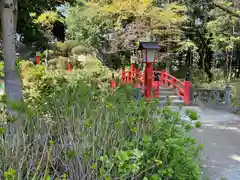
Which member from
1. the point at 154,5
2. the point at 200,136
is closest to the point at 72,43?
the point at 154,5

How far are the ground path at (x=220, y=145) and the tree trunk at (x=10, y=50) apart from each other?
1757 millimetres

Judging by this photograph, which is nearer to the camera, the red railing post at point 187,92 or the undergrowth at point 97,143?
the undergrowth at point 97,143

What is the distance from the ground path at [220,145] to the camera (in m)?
3.04

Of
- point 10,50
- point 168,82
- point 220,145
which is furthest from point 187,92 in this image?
point 10,50

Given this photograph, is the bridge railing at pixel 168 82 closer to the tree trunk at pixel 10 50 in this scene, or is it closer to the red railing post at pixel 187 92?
the red railing post at pixel 187 92

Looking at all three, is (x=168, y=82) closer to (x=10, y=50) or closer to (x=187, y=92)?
(x=187, y=92)

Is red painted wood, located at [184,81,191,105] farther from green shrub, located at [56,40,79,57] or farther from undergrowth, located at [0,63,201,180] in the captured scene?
green shrub, located at [56,40,79,57]

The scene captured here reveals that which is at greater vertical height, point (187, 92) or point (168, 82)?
point (168, 82)

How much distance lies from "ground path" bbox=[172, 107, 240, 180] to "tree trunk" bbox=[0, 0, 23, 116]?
1.76m


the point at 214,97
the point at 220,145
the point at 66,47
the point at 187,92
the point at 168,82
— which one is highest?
the point at 66,47

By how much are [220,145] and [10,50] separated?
3213mm

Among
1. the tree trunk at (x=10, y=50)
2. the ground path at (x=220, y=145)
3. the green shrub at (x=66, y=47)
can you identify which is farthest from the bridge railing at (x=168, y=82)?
the green shrub at (x=66, y=47)

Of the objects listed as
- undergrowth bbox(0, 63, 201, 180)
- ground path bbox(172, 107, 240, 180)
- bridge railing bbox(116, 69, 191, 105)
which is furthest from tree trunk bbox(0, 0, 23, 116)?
bridge railing bbox(116, 69, 191, 105)

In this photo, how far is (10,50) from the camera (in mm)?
2535
